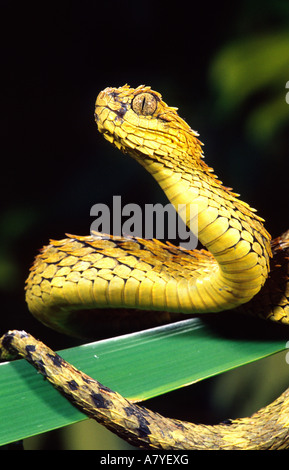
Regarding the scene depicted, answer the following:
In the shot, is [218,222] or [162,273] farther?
[162,273]

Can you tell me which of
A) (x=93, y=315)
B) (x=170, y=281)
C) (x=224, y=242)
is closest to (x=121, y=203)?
(x=93, y=315)

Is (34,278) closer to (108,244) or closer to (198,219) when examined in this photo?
(108,244)

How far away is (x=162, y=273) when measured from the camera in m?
0.84

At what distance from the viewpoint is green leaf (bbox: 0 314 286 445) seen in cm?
62

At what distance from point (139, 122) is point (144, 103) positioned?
0.09 ft

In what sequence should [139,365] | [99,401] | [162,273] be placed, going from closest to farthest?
[99,401] < [139,365] < [162,273]

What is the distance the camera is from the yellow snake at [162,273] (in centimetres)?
65

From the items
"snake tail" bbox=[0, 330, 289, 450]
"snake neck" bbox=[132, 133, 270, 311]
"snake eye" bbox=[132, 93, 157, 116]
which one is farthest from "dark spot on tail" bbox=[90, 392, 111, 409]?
"snake eye" bbox=[132, 93, 157, 116]

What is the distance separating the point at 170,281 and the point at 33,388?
0.28m

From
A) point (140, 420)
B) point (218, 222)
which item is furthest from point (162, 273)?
point (140, 420)

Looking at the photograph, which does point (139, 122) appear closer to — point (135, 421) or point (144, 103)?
point (144, 103)

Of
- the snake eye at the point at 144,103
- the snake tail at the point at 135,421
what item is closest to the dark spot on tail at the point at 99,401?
the snake tail at the point at 135,421

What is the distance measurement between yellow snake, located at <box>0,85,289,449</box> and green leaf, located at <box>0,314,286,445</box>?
2 centimetres

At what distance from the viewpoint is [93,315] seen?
1.04 m
